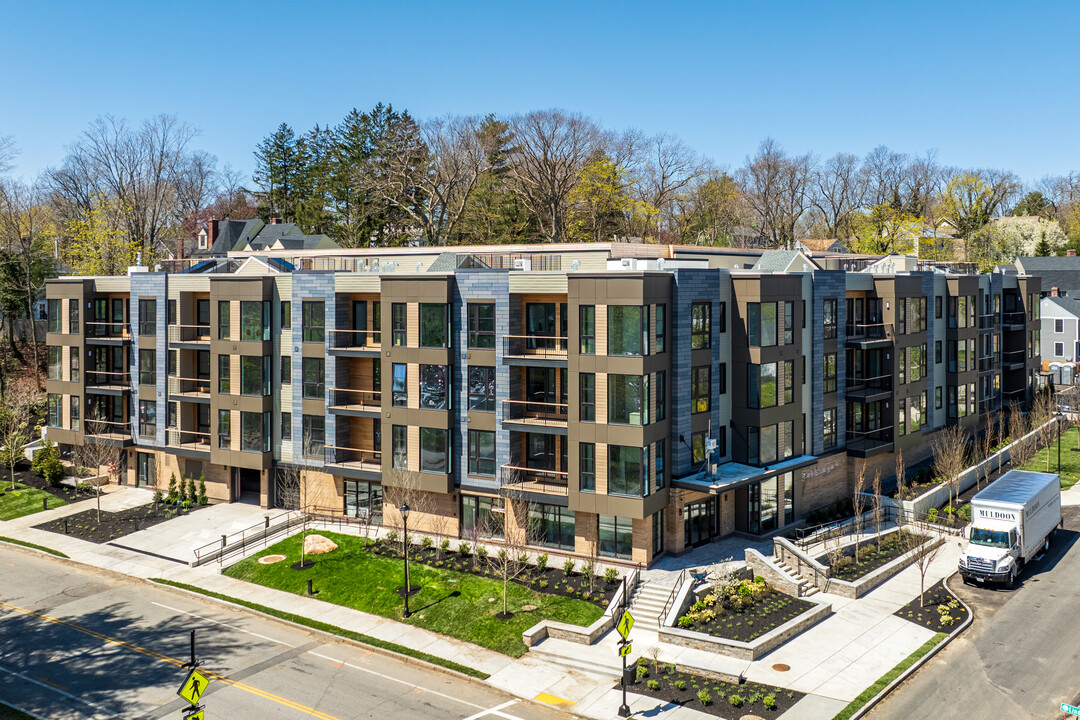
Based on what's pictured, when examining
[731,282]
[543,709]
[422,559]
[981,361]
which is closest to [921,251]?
[981,361]

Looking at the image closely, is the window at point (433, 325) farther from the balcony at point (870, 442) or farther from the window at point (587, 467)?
the balcony at point (870, 442)

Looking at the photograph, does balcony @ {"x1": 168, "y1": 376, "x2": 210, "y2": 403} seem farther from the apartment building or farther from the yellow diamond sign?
the yellow diamond sign

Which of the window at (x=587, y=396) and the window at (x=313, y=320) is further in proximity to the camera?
the window at (x=313, y=320)

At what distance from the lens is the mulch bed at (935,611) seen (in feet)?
105

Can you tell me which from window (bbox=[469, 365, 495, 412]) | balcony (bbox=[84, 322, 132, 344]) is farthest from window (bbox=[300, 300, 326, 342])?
balcony (bbox=[84, 322, 132, 344])

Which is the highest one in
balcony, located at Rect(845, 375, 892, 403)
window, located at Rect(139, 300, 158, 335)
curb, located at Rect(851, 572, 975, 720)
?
window, located at Rect(139, 300, 158, 335)

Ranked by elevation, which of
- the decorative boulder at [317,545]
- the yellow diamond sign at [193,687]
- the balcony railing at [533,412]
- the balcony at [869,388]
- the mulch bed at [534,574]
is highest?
the balcony at [869,388]

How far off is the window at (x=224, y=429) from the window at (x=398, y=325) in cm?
1173

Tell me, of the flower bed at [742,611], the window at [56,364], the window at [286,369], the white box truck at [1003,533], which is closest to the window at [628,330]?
the flower bed at [742,611]

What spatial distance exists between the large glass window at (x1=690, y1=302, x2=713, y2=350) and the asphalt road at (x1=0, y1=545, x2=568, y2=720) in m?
18.4

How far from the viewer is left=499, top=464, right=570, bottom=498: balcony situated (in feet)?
125

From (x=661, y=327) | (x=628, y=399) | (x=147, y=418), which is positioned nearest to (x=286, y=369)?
(x=147, y=418)

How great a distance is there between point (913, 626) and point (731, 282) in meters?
17.0

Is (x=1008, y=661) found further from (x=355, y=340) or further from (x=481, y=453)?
(x=355, y=340)
